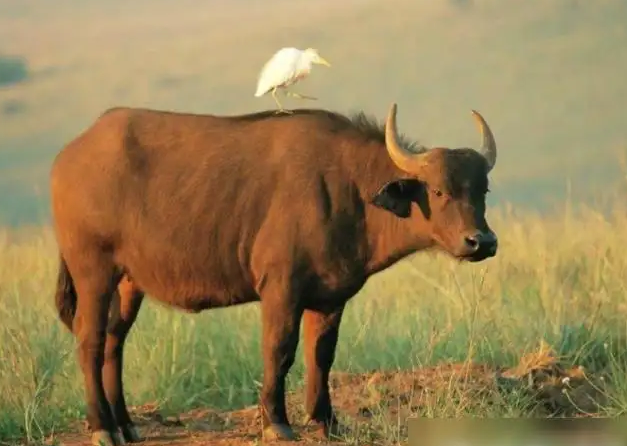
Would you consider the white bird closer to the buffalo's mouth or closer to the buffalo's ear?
the buffalo's ear

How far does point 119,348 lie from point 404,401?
73.1 inches

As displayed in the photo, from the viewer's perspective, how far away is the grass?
8.66 m

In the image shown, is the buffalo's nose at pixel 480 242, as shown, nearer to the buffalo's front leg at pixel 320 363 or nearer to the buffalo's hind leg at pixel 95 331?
the buffalo's front leg at pixel 320 363

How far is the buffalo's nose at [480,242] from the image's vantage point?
7.24 meters

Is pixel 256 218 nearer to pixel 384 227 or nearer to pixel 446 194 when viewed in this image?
pixel 384 227

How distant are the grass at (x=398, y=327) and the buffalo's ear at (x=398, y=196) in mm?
1267

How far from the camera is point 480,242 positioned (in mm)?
7238

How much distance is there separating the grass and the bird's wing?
189cm

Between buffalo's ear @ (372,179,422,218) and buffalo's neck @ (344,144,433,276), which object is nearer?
buffalo's ear @ (372,179,422,218)

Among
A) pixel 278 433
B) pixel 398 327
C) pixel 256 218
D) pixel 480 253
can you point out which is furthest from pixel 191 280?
pixel 398 327

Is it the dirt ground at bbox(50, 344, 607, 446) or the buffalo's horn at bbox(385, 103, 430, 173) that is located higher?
the buffalo's horn at bbox(385, 103, 430, 173)

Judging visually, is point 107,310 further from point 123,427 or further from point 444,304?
point 444,304

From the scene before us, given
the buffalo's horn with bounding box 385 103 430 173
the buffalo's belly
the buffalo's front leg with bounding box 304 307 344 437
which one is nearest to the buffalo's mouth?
the buffalo's horn with bounding box 385 103 430 173

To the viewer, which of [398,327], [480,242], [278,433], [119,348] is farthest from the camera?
[398,327]
